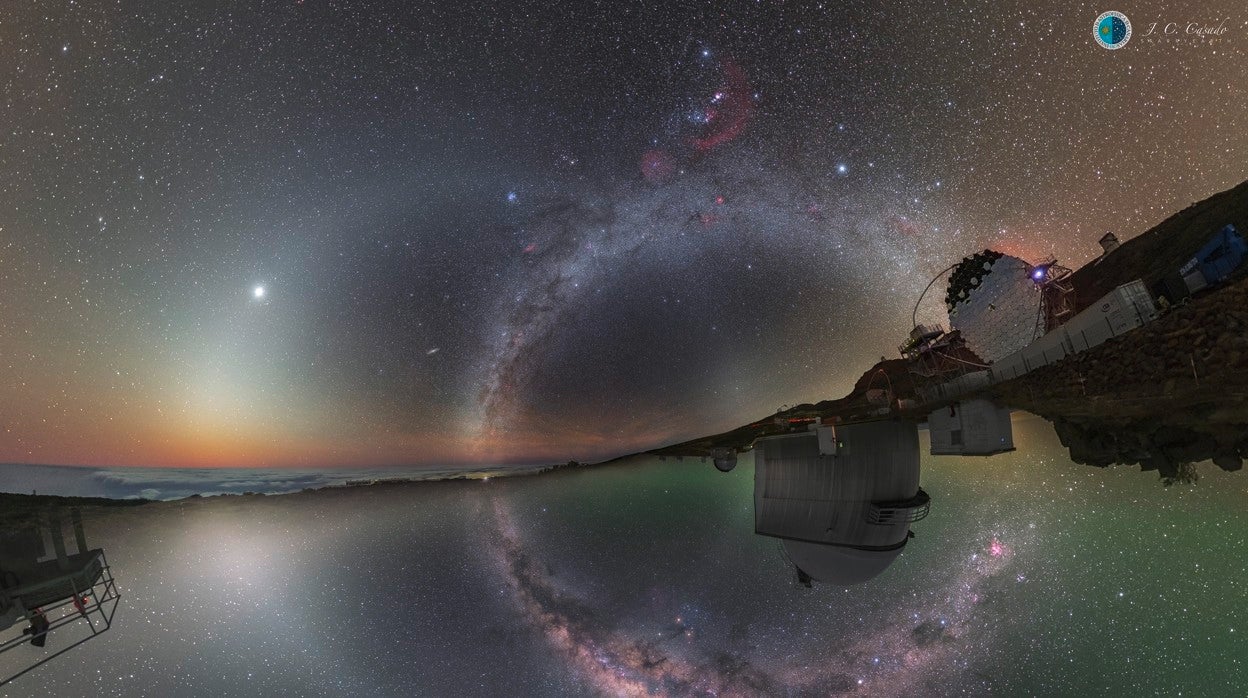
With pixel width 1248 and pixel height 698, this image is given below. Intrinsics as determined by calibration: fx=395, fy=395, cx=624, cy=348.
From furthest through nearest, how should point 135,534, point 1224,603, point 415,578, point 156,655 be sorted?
point 135,534
point 415,578
point 156,655
point 1224,603

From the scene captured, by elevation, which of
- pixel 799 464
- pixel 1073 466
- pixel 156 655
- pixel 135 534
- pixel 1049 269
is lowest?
pixel 135 534

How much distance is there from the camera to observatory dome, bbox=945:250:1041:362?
23.3 metres

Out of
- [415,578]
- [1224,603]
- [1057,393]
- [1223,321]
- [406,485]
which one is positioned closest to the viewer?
[1223,321]

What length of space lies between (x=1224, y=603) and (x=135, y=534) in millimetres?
175429

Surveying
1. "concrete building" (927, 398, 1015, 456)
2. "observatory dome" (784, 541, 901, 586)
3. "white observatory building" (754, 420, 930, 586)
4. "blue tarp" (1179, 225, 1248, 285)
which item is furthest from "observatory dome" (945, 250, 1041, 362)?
"observatory dome" (784, 541, 901, 586)

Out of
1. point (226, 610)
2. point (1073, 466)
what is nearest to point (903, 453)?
point (1073, 466)

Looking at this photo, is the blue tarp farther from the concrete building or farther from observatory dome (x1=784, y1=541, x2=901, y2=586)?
observatory dome (x1=784, y1=541, x2=901, y2=586)

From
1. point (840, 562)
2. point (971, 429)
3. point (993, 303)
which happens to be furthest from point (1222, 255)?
point (840, 562)

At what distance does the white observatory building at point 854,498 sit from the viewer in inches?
854

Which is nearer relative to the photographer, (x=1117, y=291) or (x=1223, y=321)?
(x=1223, y=321)

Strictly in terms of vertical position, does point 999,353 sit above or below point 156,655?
above

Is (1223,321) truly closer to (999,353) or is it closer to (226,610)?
(999,353)

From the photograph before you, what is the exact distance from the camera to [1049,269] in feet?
74.2

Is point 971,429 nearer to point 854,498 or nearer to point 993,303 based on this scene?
point 854,498
